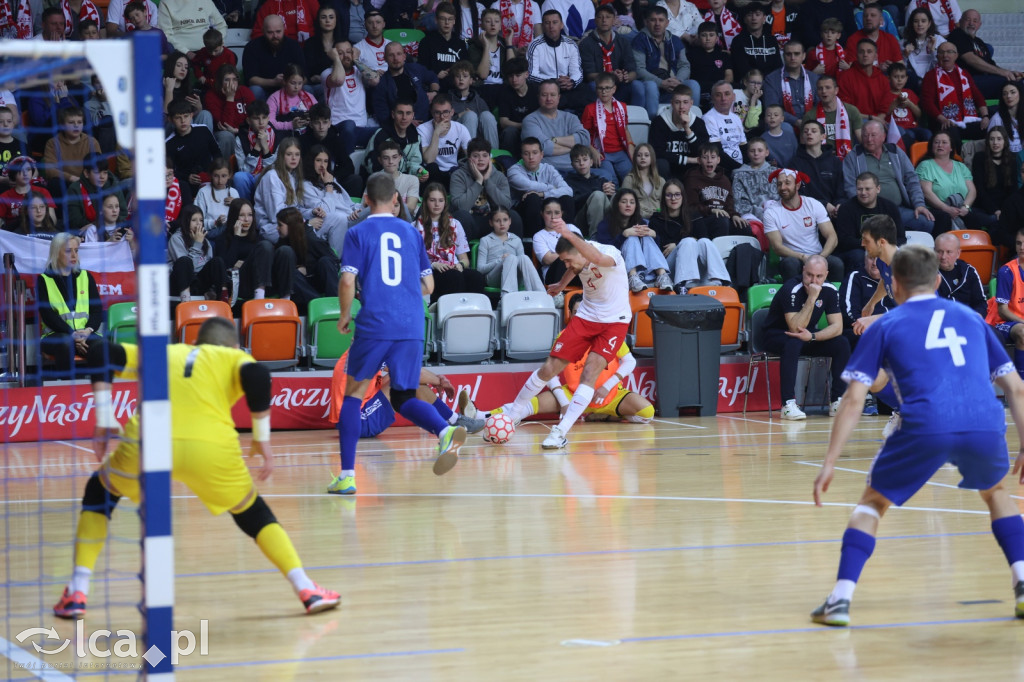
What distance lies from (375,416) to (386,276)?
4055 mm

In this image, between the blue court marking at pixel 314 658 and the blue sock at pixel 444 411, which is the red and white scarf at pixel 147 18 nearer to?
the blue sock at pixel 444 411

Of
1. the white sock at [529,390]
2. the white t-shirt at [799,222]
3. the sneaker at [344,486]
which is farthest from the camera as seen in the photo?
the white t-shirt at [799,222]

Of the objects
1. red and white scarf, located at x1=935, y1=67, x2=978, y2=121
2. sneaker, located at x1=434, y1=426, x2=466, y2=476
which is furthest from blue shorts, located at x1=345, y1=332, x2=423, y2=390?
red and white scarf, located at x1=935, y1=67, x2=978, y2=121

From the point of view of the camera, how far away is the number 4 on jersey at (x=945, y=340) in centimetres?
491

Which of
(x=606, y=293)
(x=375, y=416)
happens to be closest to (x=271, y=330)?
(x=375, y=416)

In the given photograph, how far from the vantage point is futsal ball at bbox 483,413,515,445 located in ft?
36.9

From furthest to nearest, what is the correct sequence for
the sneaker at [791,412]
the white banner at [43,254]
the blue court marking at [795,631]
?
the sneaker at [791,412] < the white banner at [43,254] < the blue court marking at [795,631]

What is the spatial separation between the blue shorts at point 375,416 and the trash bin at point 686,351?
3090 millimetres

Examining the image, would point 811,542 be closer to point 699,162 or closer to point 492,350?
→ point 492,350

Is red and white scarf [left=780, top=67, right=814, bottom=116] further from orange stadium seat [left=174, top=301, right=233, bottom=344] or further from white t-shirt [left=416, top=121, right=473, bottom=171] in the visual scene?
orange stadium seat [left=174, top=301, right=233, bottom=344]

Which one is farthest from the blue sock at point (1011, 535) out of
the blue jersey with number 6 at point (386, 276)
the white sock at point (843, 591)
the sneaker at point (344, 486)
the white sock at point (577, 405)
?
the white sock at point (577, 405)

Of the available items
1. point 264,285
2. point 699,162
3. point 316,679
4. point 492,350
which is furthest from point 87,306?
point 316,679

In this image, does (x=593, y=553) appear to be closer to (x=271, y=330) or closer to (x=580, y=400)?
(x=580, y=400)

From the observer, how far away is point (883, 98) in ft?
55.5
